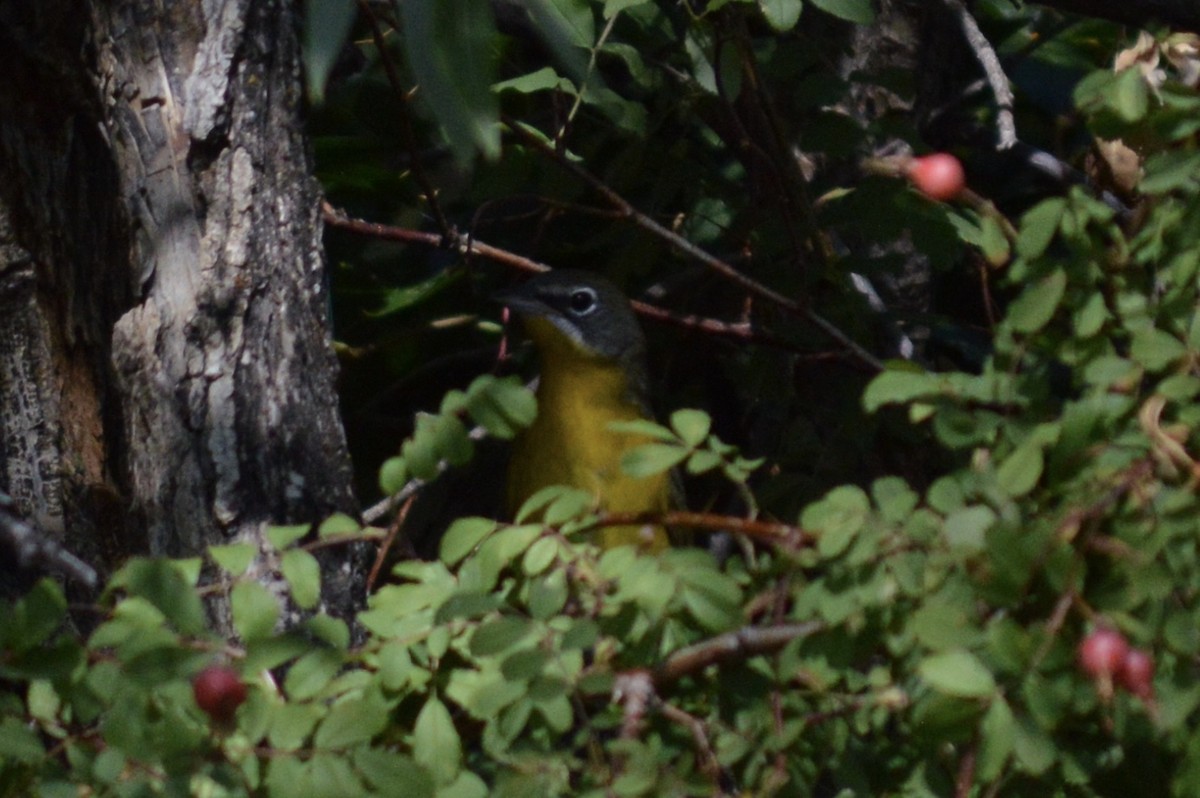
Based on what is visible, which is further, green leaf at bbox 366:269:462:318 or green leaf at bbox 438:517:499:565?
green leaf at bbox 366:269:462:318

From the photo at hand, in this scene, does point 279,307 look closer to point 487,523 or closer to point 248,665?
point 487,523

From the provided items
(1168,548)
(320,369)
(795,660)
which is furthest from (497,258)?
(1168,548)

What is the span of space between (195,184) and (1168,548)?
5.80 ft

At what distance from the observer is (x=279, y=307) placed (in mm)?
2641

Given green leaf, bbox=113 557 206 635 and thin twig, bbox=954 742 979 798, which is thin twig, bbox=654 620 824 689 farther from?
green leaf, bbox=113 557 206 635

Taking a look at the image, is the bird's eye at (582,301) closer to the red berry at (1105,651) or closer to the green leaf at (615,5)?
the green leaf at (615,5)

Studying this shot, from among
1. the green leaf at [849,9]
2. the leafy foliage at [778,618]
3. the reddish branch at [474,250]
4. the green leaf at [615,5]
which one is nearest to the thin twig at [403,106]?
the reddish branch at [474,250]

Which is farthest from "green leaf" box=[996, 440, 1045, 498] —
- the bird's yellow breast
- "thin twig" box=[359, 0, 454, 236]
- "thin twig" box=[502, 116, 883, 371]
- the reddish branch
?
the bird's yellow breast

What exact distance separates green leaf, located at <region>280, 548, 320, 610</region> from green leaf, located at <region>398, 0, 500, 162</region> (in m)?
0.49

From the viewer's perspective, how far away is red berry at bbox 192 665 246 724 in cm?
153

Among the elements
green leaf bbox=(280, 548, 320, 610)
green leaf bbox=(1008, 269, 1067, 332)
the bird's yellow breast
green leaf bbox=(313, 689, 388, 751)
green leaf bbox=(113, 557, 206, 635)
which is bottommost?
the bird's yellow breast

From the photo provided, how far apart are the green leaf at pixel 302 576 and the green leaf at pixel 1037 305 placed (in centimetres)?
78

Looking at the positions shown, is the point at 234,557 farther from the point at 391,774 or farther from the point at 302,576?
the point at 391,774

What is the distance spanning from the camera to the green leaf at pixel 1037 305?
1.62m
